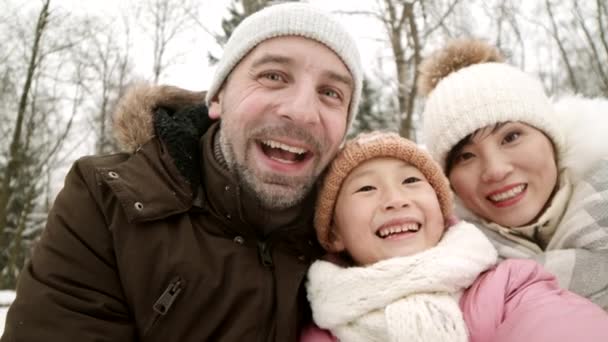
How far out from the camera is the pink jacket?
4.86 feet

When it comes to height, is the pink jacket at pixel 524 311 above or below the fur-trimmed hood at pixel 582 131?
below

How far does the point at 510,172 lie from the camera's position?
2.57 meters

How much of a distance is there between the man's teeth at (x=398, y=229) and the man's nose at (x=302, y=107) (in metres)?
0.65

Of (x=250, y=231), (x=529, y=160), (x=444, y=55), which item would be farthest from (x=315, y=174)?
(x=444, y=55)

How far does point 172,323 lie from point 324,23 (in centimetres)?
175

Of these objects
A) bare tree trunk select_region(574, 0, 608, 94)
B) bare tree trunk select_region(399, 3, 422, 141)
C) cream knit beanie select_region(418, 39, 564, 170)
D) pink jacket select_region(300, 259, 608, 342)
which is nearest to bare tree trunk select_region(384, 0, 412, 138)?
bare tree trunk select_region(399, 3, 422, 141)

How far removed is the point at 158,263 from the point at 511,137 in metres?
2.23

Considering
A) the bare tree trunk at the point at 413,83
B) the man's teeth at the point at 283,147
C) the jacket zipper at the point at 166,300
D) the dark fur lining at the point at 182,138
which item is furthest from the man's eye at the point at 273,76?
the bare tree trunk at the point at 413,83

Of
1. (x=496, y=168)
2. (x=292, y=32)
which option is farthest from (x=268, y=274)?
(x=496, y=168)

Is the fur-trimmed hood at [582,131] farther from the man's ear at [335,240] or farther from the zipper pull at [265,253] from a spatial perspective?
the zipper pull at [265,253]

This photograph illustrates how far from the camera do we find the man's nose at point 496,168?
254 cm

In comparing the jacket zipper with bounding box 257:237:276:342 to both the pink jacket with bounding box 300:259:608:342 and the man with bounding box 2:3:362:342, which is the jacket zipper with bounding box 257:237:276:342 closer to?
the man with bounding box 2:3:362:342

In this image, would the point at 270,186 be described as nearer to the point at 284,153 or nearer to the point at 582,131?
the point at 284,153

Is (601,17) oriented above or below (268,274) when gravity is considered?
above
